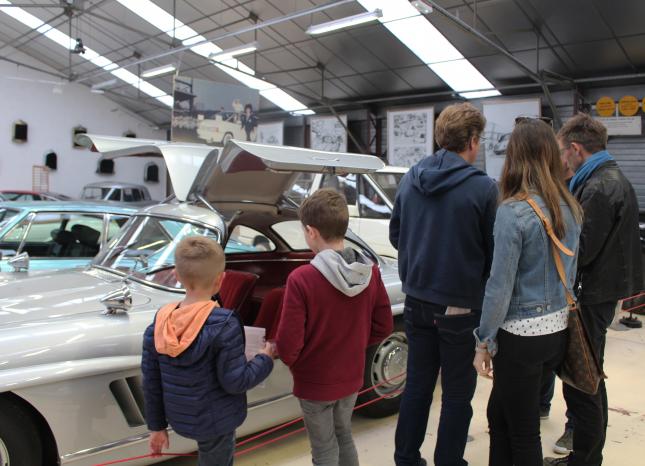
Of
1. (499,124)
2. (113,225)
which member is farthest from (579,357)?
(499,124)

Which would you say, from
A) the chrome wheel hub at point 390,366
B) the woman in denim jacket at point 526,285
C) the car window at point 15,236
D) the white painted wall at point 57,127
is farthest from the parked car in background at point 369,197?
the white painted wall at point 57,127

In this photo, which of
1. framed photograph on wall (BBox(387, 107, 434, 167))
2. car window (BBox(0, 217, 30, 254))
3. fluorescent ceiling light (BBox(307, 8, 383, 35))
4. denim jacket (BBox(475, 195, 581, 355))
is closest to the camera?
denim jacket (BBox(475, 195, 581, 355))

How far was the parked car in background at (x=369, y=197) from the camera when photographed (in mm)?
7715

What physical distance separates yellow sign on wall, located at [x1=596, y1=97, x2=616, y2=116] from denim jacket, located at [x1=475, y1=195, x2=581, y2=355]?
444 inches

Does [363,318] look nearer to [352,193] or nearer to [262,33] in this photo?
[352,193]

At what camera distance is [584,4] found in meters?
9.37

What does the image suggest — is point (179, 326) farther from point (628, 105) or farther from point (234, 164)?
point (628, 105)

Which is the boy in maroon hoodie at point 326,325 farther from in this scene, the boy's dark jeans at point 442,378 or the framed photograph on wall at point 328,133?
the framed photograph on wall at point 328,133

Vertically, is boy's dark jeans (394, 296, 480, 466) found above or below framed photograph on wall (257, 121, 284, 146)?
below

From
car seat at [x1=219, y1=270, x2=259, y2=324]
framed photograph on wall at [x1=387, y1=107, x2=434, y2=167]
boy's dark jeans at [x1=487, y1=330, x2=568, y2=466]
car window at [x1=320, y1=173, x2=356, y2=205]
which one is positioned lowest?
boy's dark jeans at [x1=487, y1=330, x2=568, y2=466]

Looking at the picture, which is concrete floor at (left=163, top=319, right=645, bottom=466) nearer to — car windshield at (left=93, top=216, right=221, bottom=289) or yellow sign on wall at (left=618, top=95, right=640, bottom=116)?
car windshield at (left=93, top=216, right=221, bottom=289)

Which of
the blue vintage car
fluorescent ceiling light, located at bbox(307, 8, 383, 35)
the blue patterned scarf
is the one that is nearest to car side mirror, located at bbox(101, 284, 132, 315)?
the blue patterned scarf

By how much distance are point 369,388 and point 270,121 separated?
16.8 m

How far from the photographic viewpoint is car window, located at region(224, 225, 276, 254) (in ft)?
14.0
